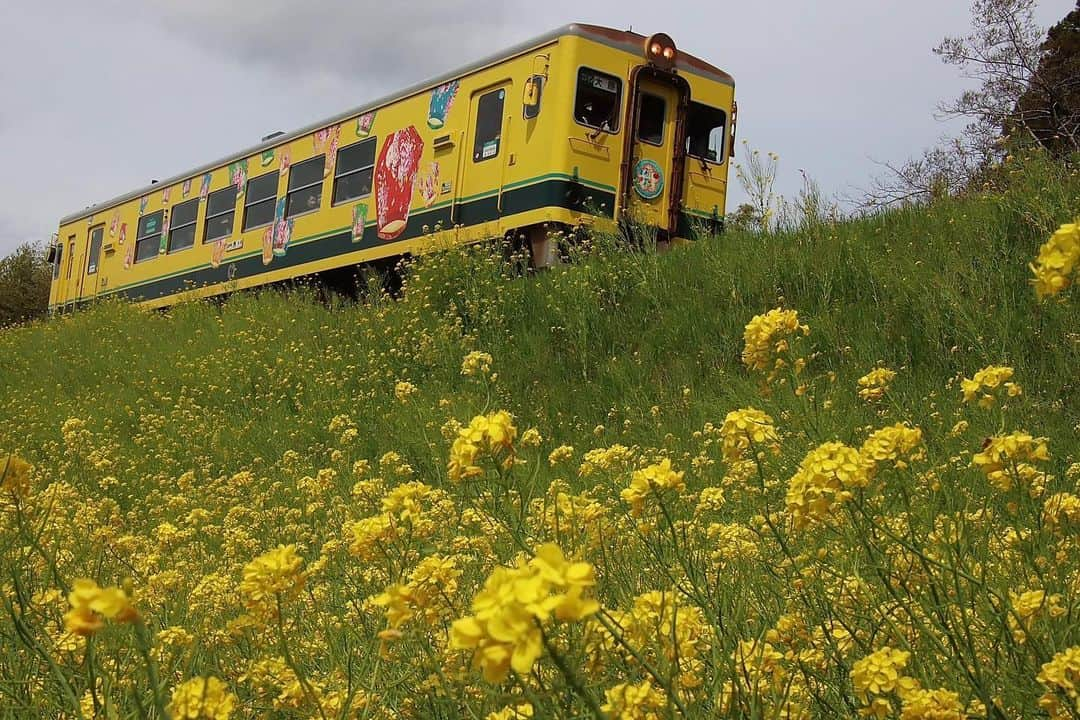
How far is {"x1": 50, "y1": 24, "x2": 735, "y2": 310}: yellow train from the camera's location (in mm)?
7566

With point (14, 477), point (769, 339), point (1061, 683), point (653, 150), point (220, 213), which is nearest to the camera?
point (1061, 683)

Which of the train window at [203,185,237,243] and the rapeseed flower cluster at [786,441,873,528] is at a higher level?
the train window at [203,185,237,243]

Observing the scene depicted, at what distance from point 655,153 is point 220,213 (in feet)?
19.7

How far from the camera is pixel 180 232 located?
40.3ft

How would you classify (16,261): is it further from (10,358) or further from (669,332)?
(669,332)

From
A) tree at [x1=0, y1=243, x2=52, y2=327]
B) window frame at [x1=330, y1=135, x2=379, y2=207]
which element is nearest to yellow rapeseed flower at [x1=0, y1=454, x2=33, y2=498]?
window frame at [x1=330, y1=135, x2=379, y2=207]

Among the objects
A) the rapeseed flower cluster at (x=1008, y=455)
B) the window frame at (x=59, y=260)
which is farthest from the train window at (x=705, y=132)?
the window frame at (x=59, y=260)

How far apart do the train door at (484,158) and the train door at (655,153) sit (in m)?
1.14

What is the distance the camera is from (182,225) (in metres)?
12.3

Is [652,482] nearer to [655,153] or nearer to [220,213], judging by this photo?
[655,153]

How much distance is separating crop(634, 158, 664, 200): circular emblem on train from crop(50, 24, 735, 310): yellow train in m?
0.01

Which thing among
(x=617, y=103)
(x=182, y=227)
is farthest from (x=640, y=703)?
(x=182, y=227)

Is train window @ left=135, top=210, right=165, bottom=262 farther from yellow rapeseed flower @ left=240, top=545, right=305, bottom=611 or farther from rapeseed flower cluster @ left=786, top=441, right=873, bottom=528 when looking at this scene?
rapeseed flower cluster @ left=786, top=441, right=873, bottom=528

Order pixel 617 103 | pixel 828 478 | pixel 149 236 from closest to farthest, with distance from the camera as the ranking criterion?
1. pixel 828 478
2. pixel 617 103
3. pixel 149 236
